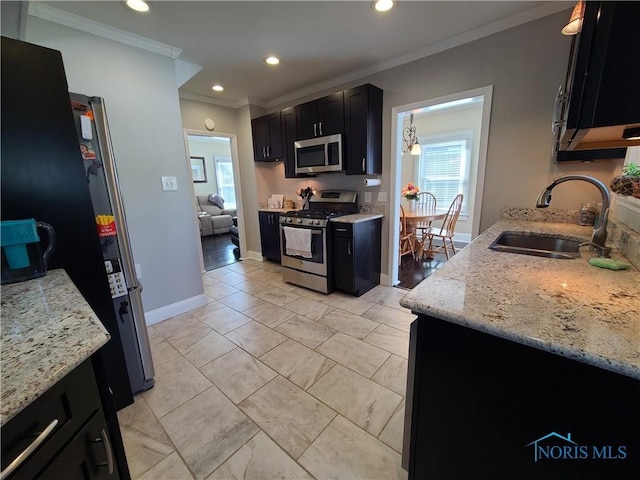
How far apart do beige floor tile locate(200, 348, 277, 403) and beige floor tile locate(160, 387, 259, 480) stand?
83 millimetres

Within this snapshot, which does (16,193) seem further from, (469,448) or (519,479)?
(519,479)

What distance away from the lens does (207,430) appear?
4.84 ft

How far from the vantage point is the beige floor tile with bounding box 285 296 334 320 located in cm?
271

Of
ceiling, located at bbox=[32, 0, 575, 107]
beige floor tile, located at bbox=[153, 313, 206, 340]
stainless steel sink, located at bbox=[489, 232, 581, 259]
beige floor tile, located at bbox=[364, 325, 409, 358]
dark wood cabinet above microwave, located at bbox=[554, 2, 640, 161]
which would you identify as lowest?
beige floor tile, located at bbox=[153, 313, 206, 340]

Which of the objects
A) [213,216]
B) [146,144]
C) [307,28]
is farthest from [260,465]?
[213,216]

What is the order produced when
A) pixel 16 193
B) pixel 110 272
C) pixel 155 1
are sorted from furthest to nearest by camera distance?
pixel 155 1
pixel 110 272
pixel 16 193

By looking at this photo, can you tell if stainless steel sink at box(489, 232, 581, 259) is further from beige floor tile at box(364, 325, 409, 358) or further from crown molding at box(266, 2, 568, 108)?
crown molding at box(266, 2, 568, 108)

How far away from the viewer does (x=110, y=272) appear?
5.08ft

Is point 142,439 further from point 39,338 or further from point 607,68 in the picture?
point 607,68

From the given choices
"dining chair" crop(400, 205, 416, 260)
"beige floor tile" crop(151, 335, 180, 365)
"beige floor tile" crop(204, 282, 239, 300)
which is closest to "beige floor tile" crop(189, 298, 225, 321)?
"beige floor tile" crop(204, 282, 239, 300)

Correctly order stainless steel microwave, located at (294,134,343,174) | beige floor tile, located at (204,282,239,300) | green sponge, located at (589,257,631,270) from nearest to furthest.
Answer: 1. green sponge, located at (589,257,631,270)
2. stainless steel microwave, located at (294,134,343,174)
3. beige floor tile, located at (204,282,239,300)

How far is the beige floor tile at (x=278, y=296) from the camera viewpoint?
120 inches

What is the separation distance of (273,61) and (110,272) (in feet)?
8.38

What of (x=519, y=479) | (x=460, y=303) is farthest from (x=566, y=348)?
(x=519, y=479)
